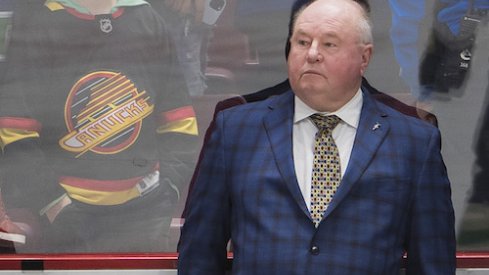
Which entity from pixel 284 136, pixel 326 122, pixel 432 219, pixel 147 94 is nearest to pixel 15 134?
pixel 147 94

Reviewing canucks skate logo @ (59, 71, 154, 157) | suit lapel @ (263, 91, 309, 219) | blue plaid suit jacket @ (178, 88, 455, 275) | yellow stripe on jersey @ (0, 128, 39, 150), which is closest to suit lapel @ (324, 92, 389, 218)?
blue plaid suit jacket @ (178, 88, 455, 275)

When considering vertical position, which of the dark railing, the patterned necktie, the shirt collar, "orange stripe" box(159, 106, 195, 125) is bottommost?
the dark railing

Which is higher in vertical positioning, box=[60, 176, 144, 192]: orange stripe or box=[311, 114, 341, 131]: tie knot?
box=[311, 114, 341, 131]: tie knot

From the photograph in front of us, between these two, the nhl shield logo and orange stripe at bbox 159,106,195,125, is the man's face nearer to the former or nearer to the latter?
orange stripe at bbox 159,106,195,125

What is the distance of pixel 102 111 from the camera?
2.62 m

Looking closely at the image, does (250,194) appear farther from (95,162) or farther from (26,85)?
(26,85)

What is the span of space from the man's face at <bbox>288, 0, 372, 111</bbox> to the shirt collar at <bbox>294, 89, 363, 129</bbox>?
5 centimetres

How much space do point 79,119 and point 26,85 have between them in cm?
21

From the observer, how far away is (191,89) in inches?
103

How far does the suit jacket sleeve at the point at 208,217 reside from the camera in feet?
7.70

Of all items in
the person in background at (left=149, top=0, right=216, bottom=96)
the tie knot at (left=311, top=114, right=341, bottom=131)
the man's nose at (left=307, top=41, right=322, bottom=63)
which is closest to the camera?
the man's nose at (left=307, top=41, right=322, bottom=63)

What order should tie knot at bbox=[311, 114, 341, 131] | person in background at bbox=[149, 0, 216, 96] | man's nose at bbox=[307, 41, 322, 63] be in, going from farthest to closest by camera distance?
person in background at bbox=[149, 0, 216, 96]
tie knot at bbox=[311, 114, 341, 131]
man's nose at bbox=[307, 41, 322, 63]

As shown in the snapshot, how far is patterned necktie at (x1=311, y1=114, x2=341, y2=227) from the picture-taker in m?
2.26

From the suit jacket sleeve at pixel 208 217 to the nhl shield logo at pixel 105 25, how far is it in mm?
504
